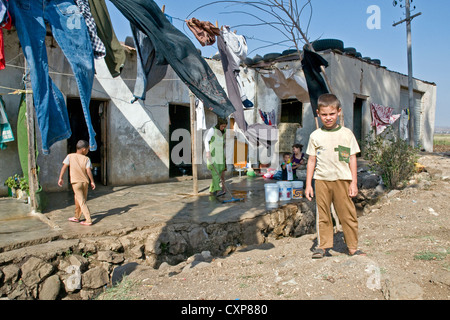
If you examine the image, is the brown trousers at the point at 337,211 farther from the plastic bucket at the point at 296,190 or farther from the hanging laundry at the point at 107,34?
the hanging laundry at the point at 107,34

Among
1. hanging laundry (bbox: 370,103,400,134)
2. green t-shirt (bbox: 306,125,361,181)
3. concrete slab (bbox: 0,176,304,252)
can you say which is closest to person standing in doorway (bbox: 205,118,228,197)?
concrete slab (bbox: 0,176,304,252)

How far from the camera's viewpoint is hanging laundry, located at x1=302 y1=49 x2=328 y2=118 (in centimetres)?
542

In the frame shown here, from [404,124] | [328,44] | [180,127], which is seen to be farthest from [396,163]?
[404,124]

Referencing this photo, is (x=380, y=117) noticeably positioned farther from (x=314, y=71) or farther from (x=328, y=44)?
(x=314, y=71)

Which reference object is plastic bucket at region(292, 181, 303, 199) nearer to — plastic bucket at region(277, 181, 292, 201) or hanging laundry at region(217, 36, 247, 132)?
plastic bucket at region(277, 181, 292, 201)

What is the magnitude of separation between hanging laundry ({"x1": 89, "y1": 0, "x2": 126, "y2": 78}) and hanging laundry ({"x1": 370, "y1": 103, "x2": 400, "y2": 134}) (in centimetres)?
940

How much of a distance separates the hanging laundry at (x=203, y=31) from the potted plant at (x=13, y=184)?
4.52 m

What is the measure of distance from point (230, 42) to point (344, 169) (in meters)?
4.31

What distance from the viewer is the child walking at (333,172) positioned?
3.18 meters

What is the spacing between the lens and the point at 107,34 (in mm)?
5918

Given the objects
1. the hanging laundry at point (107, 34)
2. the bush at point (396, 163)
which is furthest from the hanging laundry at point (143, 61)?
the bush at point (396, 163)

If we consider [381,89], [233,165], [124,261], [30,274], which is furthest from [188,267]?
[381,89]

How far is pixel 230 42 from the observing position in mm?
6598

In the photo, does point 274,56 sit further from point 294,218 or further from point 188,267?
point 188,267
